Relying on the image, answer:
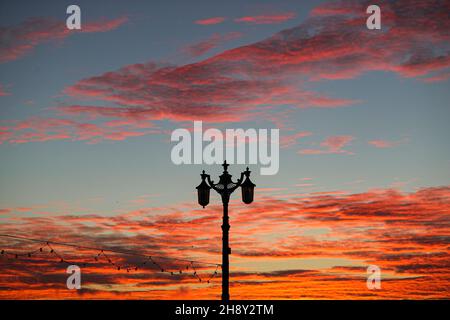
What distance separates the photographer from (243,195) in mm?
15922
